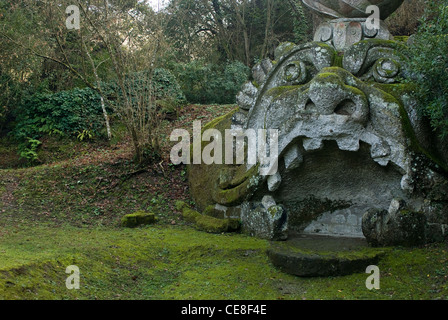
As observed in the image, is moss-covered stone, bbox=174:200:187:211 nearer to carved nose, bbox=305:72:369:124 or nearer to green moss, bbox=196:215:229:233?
green moss, bbox=196:215:229:233

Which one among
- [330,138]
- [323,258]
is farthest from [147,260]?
[330,138]

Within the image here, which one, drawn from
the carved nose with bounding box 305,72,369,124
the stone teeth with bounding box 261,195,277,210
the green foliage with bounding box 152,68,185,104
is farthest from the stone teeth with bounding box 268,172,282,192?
the green foliage with bounding box 152,68,185,104

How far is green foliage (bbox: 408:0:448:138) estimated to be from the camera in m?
5.36

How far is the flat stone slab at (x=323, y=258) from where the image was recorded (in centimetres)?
521

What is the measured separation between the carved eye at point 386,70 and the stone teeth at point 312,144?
1293mm

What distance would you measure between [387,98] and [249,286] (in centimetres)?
303

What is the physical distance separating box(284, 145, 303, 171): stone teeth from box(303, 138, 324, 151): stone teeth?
0.18 metres

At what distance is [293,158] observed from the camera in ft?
21.2

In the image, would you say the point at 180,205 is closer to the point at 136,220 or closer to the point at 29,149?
the point at 136,220

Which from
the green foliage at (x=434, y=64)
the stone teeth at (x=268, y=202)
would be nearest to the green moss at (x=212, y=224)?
the stone teeth at (x=268, y=202)

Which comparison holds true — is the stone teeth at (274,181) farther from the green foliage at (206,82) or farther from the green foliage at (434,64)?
the green foliage at (206,82)

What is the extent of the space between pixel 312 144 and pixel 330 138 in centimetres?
26

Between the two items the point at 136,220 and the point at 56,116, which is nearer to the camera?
the point at 136,220

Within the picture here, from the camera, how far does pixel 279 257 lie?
547cm
